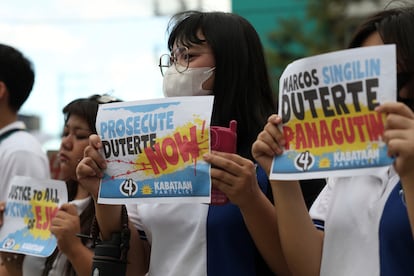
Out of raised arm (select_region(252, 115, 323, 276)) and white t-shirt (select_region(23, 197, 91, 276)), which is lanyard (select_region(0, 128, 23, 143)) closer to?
white t-shirt (select_region(23, 197, 91, 276))

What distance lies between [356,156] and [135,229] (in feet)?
3.63

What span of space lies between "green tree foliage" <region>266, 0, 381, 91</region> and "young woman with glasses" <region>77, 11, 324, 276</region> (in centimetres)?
1662

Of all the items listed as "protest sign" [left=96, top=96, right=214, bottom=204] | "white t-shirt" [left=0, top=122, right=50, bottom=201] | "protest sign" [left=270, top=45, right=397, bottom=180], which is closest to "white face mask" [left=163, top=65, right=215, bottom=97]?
"protest sign" [left=96, top=96, right=214, bottom=204]

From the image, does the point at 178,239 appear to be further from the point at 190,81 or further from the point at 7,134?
the point at 7,134

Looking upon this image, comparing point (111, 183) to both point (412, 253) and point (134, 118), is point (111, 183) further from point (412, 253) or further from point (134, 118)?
point (412, 253)

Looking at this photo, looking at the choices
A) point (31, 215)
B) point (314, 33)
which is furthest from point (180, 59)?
point (314, 33)

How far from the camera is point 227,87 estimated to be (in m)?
2.59

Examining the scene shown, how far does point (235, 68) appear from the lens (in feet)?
8.47

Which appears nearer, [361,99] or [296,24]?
[361,99]

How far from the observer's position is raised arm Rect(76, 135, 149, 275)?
247cm

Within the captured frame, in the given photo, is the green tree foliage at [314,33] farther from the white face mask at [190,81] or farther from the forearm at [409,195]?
the forearm at [409,195]

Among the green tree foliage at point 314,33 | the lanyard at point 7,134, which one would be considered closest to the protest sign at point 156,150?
the lanyard at point 7,134

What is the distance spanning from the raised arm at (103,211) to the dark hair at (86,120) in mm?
310

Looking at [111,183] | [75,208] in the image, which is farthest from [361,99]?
[75,208]
